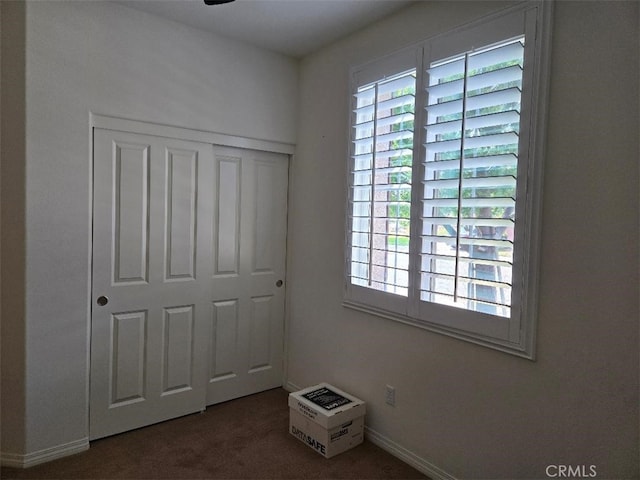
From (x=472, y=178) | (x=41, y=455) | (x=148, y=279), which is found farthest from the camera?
(x=148, y=279)

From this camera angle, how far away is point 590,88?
1.66 m

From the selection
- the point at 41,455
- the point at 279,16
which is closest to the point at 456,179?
the point at 279,16

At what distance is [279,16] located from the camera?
8.43ft

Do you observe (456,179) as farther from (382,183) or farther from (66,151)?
(66,151)

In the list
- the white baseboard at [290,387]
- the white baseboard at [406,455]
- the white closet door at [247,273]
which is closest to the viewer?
the white baseboard at [406,455]

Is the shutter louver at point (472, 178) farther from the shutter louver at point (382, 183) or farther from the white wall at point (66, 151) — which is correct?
the white wall at point (66, 151)

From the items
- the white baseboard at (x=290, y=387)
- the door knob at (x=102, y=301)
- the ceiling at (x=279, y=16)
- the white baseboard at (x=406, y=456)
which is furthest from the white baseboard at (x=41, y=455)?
the ceiling at (x=279, y=16)

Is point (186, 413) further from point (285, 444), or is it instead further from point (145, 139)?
point (145, 139)

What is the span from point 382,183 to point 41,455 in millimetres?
2482

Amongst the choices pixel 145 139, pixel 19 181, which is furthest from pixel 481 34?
pixel 19 181

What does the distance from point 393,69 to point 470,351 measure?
5.41 feet

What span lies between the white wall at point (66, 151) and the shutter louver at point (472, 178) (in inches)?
66.8

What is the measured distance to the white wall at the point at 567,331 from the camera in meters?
1.57

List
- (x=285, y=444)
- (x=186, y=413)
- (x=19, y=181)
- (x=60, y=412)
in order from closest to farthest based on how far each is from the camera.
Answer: (x=19, y=181)
(x=60, y=412)
(x=285, y=444)
(x=186, y=413)
